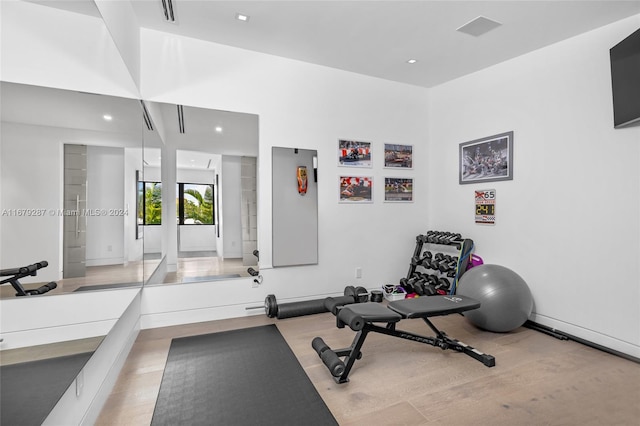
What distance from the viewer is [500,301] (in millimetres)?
2957

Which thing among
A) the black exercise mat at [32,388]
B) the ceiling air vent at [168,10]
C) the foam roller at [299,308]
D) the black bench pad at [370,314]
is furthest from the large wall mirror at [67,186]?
the black bench pad at [370,314]

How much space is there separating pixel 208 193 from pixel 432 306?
8.35 feet

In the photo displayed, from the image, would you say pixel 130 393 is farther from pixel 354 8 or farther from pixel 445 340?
pixel 354 8

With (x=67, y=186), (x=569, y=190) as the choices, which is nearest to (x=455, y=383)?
(x=569, y=190)

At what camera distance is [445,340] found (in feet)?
8.68

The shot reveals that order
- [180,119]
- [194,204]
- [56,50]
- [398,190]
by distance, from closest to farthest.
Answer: [56,50], [180,119], [194,204], [398,190]

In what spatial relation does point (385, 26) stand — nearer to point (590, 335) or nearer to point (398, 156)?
point (398, 156)

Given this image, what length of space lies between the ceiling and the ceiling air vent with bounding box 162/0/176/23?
0.04 metres

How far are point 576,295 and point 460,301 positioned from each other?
1.27 metres

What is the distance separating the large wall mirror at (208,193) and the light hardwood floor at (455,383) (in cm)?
79

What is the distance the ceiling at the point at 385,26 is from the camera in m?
2.73

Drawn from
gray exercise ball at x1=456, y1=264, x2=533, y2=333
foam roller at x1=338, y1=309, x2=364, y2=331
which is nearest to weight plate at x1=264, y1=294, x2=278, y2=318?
foam roller at x1=338, y1=309, x2=364, y2=331

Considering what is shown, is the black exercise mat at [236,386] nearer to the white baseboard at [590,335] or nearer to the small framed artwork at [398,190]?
the small framed artwork at [398,190]

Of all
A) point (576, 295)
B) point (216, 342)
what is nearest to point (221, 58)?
point (216, 342)
